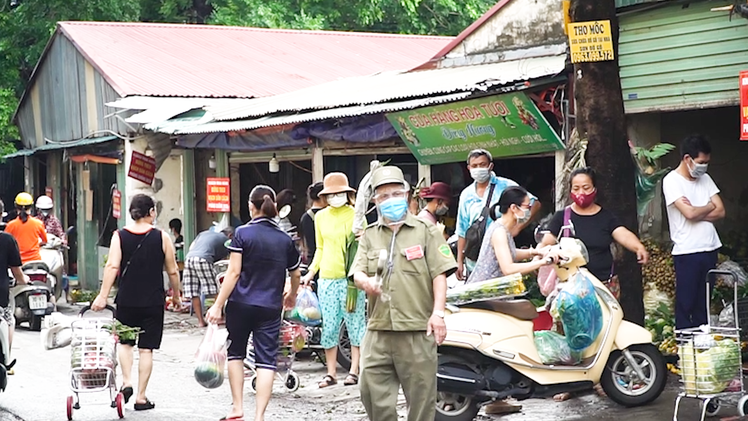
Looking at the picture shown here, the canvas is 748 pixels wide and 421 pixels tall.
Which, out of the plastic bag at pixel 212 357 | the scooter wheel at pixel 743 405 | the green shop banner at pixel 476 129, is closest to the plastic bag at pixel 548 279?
the scooter wheel at pixel 743 405

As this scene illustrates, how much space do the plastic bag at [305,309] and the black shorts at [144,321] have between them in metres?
1.68

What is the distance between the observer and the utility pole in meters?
9.41

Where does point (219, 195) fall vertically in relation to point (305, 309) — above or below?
above

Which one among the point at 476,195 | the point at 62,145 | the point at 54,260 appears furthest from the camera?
the point at 62,145

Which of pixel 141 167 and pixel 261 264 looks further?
pixel 141 167

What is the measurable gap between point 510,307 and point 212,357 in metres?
2.26

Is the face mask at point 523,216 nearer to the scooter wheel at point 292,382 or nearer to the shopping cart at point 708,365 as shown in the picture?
the shopping cart at point 708,365

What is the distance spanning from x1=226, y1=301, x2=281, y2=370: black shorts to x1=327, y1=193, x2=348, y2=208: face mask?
2.14 metres

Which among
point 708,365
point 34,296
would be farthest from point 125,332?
point 34,296

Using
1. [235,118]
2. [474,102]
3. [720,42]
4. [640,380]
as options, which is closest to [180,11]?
[235,118]

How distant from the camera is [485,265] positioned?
8.27m

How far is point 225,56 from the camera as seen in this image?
23.3m

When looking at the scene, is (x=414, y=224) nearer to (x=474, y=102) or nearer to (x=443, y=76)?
(x=474, y=102)

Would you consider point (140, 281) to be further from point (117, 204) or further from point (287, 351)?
point (117, 204)
